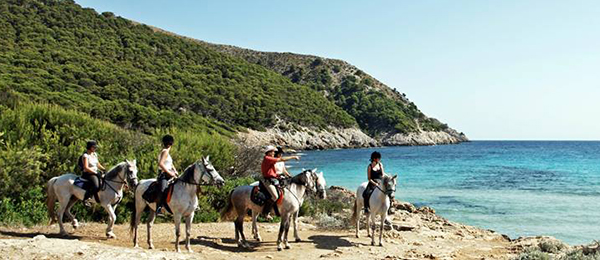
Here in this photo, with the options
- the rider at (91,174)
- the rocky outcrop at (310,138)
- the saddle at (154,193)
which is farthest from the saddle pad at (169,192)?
the rocky outcrop at (310,138)

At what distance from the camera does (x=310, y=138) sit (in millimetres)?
81375

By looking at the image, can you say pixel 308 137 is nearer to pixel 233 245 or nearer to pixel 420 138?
pixel 420 138

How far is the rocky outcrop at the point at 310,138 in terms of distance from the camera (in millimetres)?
68338

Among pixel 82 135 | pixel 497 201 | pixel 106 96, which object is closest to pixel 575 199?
pixel 497 201

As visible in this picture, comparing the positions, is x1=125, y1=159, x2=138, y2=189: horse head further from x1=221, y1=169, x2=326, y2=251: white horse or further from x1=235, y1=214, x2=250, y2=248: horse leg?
x1=235, y1=214, x2=250, y2=248: horse leg

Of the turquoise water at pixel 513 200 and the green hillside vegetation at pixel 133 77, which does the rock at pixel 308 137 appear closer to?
the green hillside vegetation at pixel 133 77

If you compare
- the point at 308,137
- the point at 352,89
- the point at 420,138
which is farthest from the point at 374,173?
the point at 352,89

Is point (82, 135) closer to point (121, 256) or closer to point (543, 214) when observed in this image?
point (121, 256)

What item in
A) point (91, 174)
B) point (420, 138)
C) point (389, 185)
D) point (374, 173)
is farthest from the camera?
point (420, 138)

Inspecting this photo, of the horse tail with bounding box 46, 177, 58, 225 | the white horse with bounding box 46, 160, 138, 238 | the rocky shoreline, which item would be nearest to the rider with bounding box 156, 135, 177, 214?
the white horse with bounding box 46, 160, 138, 238

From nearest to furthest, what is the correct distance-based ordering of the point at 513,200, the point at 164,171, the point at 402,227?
the point at 164,171 → the point at 402,227 → the point at 513,200

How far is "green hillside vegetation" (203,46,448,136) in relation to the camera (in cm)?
11075

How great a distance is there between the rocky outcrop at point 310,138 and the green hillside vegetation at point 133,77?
6.65 ft

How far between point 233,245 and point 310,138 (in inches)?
2790
